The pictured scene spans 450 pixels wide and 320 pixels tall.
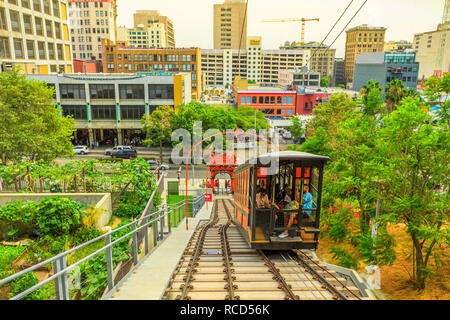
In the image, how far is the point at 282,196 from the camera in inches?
411

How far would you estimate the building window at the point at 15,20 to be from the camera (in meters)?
40.6

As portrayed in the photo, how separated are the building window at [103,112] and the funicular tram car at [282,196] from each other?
150 feet

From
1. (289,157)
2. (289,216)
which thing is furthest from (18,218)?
(289,157)

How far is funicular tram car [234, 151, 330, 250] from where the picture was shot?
9.52 m

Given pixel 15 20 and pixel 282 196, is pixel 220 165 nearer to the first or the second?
pixel 282 196

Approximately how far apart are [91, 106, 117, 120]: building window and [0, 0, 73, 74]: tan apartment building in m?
8.38

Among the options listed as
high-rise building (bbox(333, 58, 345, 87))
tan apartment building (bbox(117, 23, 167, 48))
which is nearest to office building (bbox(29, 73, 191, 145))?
tan apartment building (bbox(117, 23, 167, 48))

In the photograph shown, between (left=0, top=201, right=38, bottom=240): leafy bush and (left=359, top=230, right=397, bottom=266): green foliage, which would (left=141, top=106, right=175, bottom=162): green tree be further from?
(left=359, top=230, right=397, bottom=266): green foliage

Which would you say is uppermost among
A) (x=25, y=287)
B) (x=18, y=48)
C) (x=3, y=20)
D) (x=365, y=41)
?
(x=365, y=41)

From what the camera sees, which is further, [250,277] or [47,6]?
[47,6]

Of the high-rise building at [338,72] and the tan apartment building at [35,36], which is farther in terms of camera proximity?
the high-rise building at [338,72]

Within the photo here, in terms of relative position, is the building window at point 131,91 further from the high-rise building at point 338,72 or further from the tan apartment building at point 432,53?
the high-rise building at point 338,72

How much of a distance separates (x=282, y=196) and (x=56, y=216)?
326 inches

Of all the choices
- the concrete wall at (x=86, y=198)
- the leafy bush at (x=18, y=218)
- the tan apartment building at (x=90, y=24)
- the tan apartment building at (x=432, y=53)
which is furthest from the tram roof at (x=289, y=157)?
the tan apartment building at (x=432, y=53)
